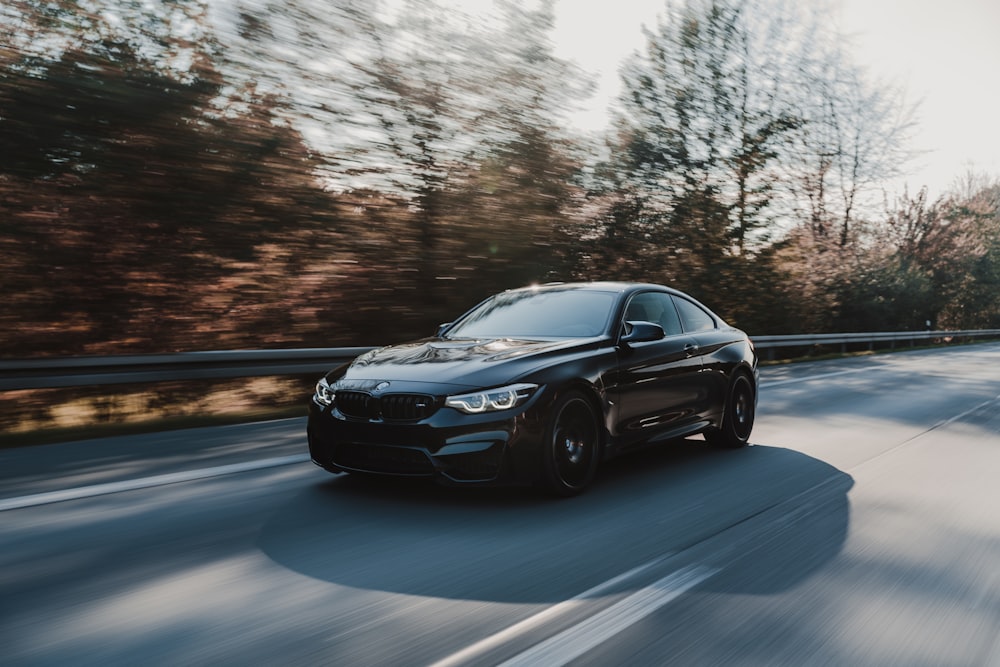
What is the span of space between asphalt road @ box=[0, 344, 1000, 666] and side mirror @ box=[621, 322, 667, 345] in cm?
104

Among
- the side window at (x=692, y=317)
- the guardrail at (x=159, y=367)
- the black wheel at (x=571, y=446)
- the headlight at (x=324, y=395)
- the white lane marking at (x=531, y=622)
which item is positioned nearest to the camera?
the white lane marking at (x=531, y=622)

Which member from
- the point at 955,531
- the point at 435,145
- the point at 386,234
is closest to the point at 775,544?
the point at 955,531

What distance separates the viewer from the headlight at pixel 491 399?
5.32 m

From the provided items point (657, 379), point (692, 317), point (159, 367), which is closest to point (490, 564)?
point (657, 379)

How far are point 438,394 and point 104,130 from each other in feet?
22.6

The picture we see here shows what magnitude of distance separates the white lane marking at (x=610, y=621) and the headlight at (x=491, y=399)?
150 cm

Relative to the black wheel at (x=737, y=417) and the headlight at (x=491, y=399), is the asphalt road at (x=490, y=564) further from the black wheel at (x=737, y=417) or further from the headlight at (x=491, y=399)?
the headlight at (x=491, y=399)

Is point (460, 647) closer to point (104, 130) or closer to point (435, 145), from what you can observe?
point (104, 130)

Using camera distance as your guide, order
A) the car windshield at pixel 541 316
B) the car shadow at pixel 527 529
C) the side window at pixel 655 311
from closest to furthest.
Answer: the car shadow at pixel 527 529, the car windshield at pixel 541 316, the side window at pixel 655 311

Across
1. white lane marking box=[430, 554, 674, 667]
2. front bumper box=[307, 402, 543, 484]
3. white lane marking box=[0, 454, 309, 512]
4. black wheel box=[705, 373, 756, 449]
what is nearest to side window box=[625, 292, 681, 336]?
black wheel box=[705, 373, 756, 449]

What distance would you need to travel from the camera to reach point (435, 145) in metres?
14.2

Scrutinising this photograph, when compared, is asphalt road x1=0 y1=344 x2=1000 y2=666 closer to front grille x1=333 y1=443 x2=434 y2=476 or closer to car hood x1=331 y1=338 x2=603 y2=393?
front grille x1=333 y1=443 x2=434 y2=476

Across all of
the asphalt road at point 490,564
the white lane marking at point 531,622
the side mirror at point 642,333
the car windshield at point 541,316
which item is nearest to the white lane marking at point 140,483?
the asphalt road at point 490,564

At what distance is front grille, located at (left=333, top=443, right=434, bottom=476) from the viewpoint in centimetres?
531
